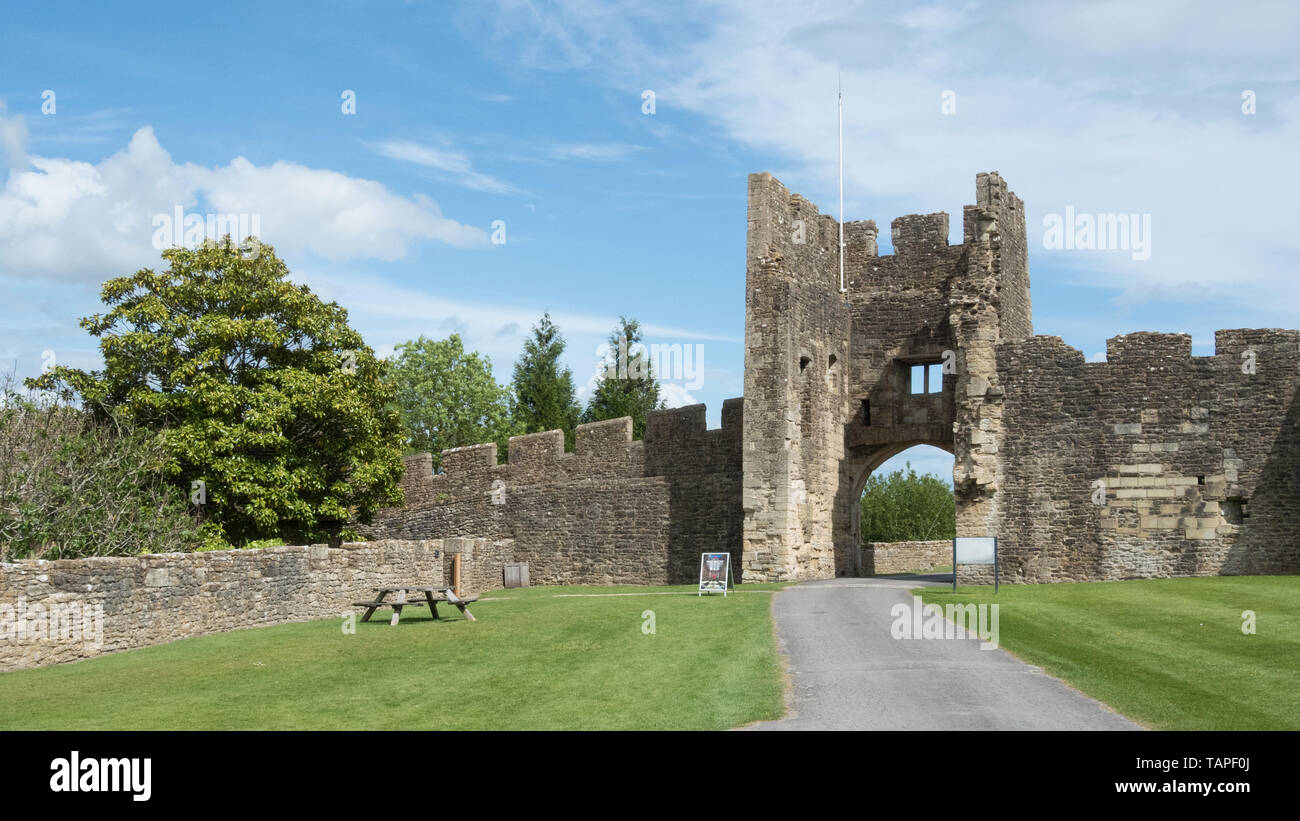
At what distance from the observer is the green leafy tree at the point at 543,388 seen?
60.3 m

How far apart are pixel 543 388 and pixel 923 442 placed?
31.2 metres

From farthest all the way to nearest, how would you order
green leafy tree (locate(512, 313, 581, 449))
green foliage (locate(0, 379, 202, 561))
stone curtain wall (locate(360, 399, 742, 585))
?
green leafy tree (locate(512, 313, 581, 449)) < stone curtain wall (locate(360, 399, 742, 585)) < green foliage (locate(0, 379, 202, 561))

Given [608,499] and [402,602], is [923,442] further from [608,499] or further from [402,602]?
[402,602]

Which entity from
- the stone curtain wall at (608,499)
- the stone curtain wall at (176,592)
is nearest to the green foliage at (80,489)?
the stone curtain wall at (176,592)

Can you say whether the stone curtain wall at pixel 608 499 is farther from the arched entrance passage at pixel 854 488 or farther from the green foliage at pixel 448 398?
the green foliage at pixel 448 398

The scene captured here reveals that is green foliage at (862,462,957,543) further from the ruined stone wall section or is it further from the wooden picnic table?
the wooden picnic table

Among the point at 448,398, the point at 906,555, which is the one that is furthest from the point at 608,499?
the point at 448,398

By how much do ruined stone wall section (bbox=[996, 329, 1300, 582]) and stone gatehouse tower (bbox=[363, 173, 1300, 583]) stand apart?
1.4 inches

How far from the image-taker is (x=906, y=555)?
38.9 meters

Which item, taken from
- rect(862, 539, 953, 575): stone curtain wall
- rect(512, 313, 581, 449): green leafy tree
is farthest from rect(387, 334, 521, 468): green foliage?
rect(862, 539, 953, 575): stone curtain wall

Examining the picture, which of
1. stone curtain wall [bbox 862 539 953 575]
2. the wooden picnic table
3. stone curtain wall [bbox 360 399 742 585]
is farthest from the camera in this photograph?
stone curtain wall [bbox 862 539 953 575]

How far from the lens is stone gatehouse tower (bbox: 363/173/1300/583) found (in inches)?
1061

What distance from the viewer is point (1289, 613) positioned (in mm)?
18406
